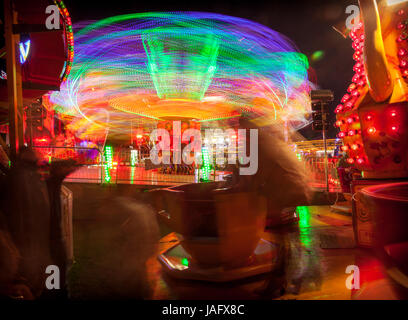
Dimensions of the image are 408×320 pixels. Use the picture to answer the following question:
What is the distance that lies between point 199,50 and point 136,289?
6.24m

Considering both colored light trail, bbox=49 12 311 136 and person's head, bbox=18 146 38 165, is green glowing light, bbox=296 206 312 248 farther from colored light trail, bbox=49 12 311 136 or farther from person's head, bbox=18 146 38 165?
person's head, bbox=18 146 38 165

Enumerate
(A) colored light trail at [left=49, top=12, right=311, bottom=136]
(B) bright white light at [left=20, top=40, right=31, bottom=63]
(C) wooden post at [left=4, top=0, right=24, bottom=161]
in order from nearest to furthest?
(C) wooden post at [left=4, top=0, right=24, bottom=161] < (B) bright white light at [left=20, top=40, right=31, bottom=63] < (A) colored light trail at [left=49, top=12, right=311, bottom=136]

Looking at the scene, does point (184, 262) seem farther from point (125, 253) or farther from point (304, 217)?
point (304, 217)

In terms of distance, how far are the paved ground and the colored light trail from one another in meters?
2.42

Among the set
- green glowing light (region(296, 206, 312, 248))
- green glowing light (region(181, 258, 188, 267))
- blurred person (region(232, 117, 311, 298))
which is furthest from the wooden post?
green glowing light (region(296, 206, 312, 248))

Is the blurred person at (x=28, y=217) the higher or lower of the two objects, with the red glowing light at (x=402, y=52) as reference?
lower

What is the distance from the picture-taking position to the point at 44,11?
10.7ft

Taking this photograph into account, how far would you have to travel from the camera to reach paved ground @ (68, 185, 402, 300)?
2089 millimetres

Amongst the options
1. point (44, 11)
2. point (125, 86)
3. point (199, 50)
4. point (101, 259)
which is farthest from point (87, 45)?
point (101, 259)

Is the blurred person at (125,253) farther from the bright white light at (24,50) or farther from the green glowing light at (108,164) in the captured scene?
the green glowing light at (108,164)

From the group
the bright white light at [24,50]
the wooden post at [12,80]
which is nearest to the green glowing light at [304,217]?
the wooden post at [12,80]

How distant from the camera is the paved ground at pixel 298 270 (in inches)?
82.3

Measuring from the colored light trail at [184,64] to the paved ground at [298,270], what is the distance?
7.93 feet
